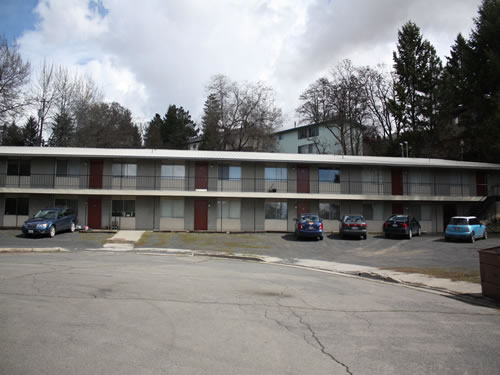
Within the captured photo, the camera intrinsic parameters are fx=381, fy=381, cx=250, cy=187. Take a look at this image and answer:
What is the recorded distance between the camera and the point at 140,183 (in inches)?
1146

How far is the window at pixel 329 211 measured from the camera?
1198 inches

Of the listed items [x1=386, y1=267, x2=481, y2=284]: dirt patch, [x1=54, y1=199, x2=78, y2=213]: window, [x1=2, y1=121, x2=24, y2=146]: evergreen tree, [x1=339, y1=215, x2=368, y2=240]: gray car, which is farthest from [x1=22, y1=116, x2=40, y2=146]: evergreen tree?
[x1=386, y1=267, x2=481, y2=284]: dirt patch

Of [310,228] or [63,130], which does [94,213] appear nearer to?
[310,228]

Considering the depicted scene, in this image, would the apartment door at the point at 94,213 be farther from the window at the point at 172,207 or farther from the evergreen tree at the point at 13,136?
the evergreen tree at the point at 13,136

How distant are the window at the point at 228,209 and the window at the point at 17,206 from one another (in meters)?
14.4

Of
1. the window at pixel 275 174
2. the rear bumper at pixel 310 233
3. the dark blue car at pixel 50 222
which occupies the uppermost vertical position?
the window at pixel 275 174

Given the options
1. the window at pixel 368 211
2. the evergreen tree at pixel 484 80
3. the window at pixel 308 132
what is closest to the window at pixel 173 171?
the window at pixel 368 211

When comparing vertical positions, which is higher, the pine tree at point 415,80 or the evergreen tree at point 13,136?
the pine tree at point 415,80

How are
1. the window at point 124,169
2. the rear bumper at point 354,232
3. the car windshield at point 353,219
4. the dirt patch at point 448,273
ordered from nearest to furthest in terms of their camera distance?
1. the dirt patch at point 448,273
2. the rear bumper at point 354,232
3. the car windshield at point 353,219
4. the window at point 124,169

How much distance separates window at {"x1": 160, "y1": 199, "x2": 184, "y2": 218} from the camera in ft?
95.6

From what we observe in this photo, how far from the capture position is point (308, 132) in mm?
52906

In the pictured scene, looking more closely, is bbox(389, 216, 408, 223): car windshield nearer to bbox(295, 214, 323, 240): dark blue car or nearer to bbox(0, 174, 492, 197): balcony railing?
bbox(0, 174, 492, 197): balcony railing

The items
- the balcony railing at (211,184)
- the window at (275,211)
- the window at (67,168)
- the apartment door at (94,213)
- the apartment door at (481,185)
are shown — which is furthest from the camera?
the apartment door at (481,185)

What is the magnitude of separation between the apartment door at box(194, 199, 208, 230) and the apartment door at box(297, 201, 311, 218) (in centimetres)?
729
